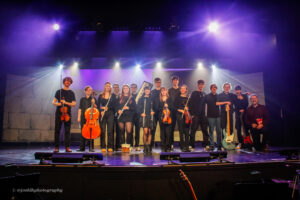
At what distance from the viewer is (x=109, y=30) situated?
8.57 m

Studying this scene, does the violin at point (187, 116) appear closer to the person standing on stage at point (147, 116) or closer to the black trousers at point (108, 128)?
the person standing on stage at point (147, 116)

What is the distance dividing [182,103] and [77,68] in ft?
21.3

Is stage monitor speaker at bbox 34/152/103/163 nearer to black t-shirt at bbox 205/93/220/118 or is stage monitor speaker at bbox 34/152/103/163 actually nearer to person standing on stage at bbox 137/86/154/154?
person standing on stage at bbox 137/86/154/154

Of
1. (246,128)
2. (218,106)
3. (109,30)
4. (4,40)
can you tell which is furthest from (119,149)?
(4,40)

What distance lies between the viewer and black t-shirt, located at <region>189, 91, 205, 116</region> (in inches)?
246

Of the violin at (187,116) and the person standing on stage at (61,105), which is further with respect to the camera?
the violin at (187,116)

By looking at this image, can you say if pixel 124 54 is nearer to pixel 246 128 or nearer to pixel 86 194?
pixel 246 128

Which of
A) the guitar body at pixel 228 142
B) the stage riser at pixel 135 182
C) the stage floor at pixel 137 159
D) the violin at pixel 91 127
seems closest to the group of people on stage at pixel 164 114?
the guitar body at pixel 228 142

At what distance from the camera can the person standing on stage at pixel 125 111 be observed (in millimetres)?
6422

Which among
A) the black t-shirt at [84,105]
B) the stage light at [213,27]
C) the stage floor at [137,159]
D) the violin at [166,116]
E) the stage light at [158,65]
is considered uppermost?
the stage light at [213,27]

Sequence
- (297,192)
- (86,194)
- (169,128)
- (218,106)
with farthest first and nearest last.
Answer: (218,106) < (169,128) < (86,194) < (297,192)

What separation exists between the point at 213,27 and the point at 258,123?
400cm

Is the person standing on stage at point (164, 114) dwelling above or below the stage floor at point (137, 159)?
above

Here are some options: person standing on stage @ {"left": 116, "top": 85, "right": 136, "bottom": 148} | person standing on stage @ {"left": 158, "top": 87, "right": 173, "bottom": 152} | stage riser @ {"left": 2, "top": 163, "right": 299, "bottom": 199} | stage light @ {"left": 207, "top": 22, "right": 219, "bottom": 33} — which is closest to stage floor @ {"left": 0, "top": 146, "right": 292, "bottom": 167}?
stage riser @ {"left": 2, "top": 163, "right": 299, "bottom": 199}
